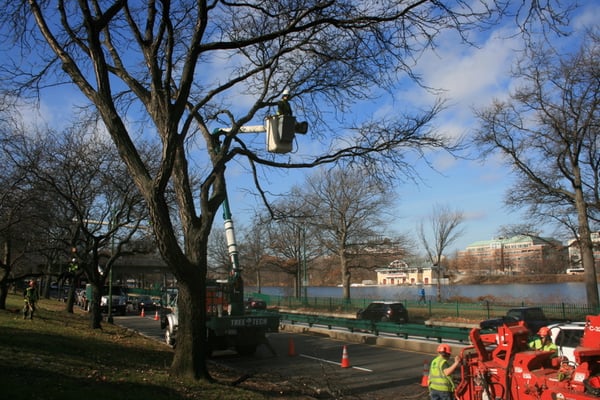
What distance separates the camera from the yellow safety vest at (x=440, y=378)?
757cm

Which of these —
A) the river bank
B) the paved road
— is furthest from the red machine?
the river bank

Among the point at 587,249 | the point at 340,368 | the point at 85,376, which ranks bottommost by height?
the point at 340,368

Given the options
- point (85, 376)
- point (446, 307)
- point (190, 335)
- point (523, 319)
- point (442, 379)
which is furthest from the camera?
point (446, 307)

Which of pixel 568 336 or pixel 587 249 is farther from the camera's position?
pixel 587 249

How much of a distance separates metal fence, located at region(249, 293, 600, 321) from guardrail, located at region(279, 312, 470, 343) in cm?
785

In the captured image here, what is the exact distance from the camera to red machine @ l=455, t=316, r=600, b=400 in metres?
7.29

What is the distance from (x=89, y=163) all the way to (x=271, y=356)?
471 inches

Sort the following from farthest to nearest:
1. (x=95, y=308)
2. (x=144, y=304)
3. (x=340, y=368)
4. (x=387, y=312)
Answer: (x=144, y=304) < (x=387, y=312) < (x=95, y=308) < (x=340, y=368)

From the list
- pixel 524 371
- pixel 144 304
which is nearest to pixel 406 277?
pixel 144 304

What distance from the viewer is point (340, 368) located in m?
14.3

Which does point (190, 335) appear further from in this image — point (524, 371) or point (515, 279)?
point (515, 279)

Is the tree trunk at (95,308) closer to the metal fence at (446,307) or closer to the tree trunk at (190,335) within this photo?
the tree trunk at (190,335)

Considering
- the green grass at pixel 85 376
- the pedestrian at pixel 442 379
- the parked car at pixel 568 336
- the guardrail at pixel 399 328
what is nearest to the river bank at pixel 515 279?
the guardrail at pixel 399 328

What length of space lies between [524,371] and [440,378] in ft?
4.60
